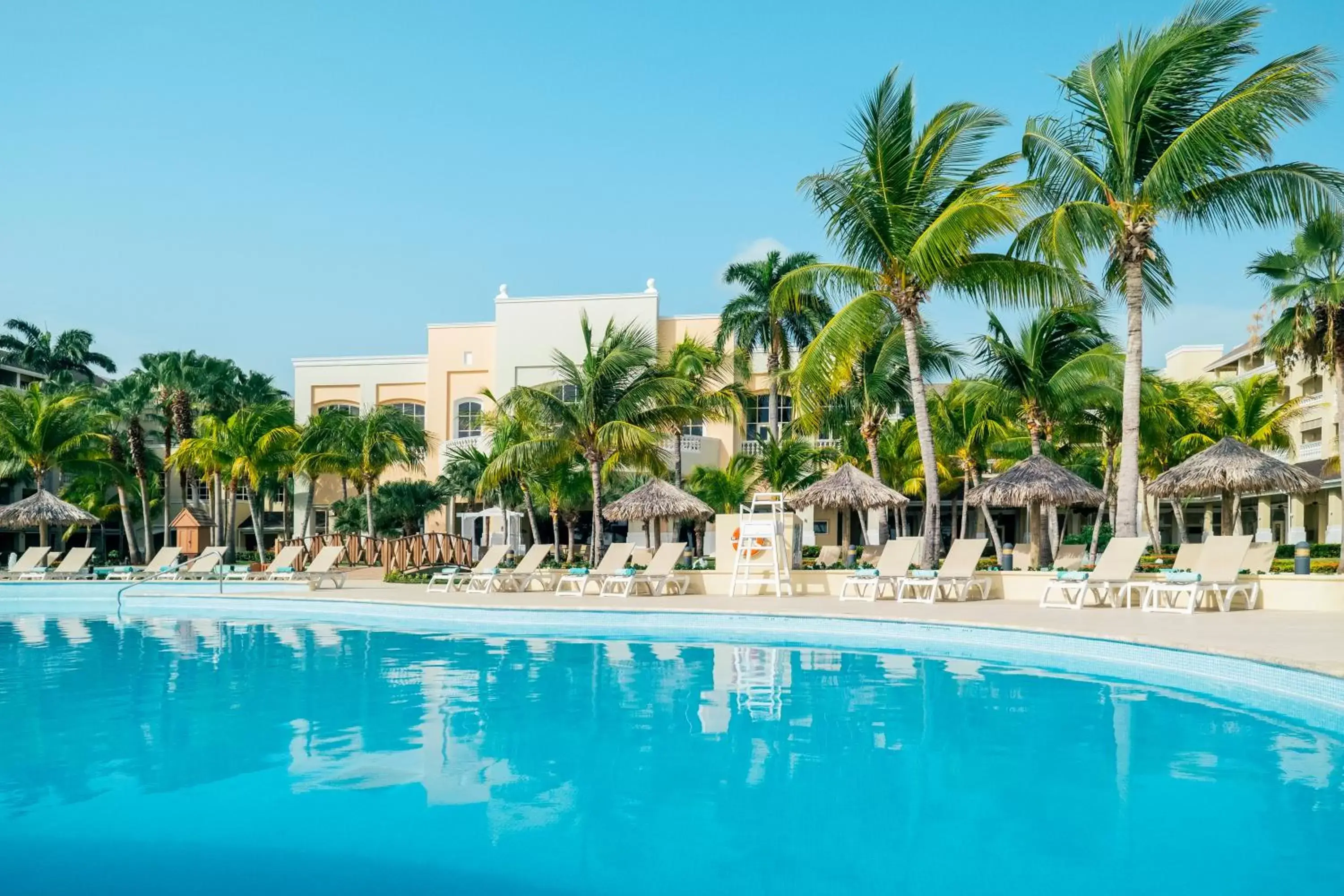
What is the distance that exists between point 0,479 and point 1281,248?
37647mm

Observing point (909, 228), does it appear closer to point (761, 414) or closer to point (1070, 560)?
point (1070, 560)

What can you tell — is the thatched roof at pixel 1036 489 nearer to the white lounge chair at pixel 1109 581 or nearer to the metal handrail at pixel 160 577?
the white lounge chair at pixel 1109 581

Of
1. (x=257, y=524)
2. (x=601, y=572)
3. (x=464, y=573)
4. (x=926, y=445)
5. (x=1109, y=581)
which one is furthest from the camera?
(x=257, y=524)

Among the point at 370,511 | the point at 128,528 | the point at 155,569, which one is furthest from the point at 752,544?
the point at 128,528

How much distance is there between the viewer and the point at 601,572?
55.3ft

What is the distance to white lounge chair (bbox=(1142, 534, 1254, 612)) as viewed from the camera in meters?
12.7

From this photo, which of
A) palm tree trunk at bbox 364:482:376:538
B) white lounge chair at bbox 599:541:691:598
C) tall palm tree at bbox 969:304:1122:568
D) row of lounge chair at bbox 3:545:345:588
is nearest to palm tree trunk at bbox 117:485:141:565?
row of lounge chair at bbox 3:545:345:588

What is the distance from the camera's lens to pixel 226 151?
17.1 meters

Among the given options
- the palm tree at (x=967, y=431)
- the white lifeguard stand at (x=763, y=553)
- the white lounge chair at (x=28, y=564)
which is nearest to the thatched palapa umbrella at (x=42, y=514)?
the white lounge chair at (x=28, y=564)

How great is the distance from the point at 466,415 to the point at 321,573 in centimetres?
1598

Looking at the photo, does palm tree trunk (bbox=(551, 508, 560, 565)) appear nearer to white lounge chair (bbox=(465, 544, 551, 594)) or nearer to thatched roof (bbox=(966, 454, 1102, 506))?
white lounge chair (bbox=(465, 544, 551, 594))

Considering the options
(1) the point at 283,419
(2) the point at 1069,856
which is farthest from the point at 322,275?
(2) the point at 1069,856

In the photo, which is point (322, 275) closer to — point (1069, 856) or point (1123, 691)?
point (1123, 691)

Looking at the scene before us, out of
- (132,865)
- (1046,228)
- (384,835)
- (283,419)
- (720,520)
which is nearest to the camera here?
(132,865)
